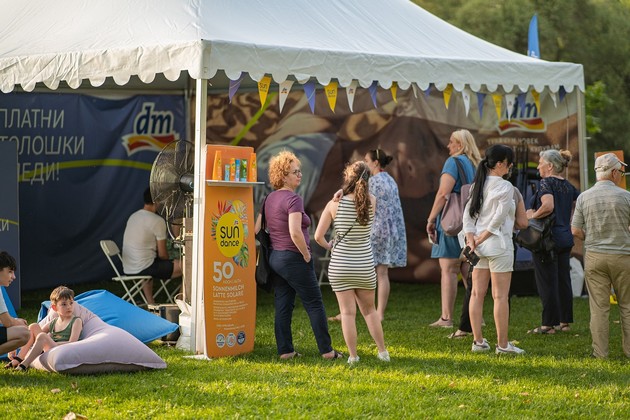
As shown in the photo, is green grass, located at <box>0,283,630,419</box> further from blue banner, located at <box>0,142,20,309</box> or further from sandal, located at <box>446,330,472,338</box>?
blue banner, located at <box>0,142,20,309</box>

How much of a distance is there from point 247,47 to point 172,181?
137 centimetres

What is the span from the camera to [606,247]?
8125 mm

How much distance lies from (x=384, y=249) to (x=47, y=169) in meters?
4.91

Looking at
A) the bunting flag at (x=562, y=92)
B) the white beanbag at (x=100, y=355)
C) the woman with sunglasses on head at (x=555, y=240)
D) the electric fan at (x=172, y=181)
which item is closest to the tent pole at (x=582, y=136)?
the bunting flag at (x=562, y=92)

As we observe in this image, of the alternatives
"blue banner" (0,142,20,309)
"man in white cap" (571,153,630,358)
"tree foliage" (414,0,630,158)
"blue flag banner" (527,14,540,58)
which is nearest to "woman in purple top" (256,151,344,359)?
"man in white cap" (571,153,630,358)

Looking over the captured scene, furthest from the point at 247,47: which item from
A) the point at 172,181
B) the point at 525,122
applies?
the point at 525,122

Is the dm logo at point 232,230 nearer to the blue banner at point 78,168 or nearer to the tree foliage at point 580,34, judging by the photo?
the blue banner at point 78,168

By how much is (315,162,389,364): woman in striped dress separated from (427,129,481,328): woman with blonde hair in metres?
1.95

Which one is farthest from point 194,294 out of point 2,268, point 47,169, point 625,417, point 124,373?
point 47,169

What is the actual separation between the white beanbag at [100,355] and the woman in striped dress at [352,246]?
1.38 metres

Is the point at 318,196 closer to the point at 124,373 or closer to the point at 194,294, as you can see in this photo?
the point at 194,294

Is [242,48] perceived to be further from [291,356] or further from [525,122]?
[525,122]

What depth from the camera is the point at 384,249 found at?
990cm

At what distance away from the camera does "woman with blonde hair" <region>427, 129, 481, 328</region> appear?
9422mm
